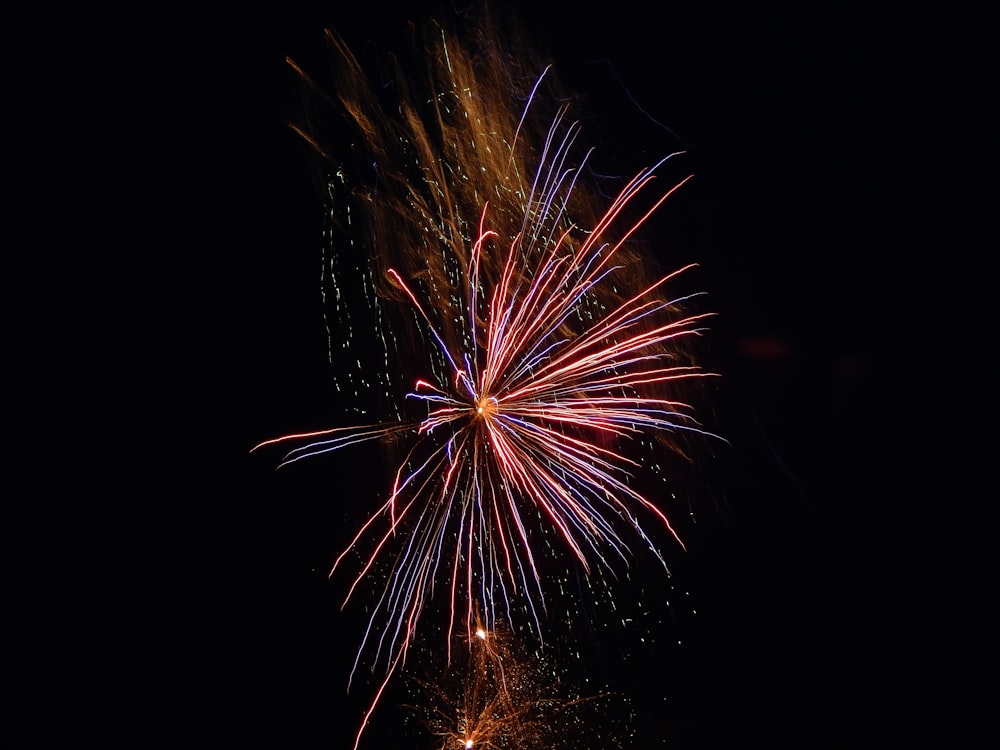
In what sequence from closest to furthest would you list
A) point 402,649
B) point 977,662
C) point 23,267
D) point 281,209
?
point 23,267, point 281,209, point 402,649, point 977,662

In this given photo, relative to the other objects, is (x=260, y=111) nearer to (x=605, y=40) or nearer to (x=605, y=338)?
(x=605, y=40)

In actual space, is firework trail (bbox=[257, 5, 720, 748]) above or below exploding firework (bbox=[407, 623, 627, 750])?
above

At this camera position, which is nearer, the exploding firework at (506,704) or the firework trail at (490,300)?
the firework trail at (490,300)

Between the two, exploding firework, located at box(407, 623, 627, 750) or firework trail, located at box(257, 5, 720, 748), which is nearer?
firework trail, located at box(257, 5, 720, 748)

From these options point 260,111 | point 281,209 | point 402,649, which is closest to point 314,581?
point 402,649

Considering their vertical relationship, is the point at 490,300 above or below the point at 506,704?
above

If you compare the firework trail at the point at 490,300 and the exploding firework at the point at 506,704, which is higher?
the firework trail at the point at 490,300

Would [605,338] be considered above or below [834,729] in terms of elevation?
above

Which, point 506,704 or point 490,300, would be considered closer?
point 490,300
